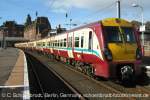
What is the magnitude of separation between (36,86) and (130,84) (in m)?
4.14

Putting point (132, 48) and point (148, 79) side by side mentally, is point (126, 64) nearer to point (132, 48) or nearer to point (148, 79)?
point (132, 48)

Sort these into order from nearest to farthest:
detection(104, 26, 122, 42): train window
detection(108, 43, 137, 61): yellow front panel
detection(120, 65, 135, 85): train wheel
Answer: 1. detection(120, 65, 135, 85): train wheel
2. detection(108, 43, 137, 61): yellow front panel
3. detection(104, 26, 122, 42): train window

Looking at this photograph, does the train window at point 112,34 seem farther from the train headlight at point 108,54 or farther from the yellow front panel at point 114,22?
the train headlight at point 108,54

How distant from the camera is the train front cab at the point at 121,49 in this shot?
13867mm

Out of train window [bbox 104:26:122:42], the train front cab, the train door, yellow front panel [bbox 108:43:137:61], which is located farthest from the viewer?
the train door

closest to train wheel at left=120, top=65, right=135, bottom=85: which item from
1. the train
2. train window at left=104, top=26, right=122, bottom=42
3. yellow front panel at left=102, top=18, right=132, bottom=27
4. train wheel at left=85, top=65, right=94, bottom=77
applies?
the train

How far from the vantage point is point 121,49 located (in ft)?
46.5

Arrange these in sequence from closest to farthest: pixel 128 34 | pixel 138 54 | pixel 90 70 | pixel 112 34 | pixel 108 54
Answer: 1. pixel 108 54
2. pixel 138 54
3. pixel 112 34
4. pixel 128 34
5. pixel 90 70

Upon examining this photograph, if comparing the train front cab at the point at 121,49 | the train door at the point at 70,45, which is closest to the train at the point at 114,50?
the train front cab at the point at 121,49

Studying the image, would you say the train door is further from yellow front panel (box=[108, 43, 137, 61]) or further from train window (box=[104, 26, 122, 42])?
yellow front panel (box=[108, 43, 137, 61])

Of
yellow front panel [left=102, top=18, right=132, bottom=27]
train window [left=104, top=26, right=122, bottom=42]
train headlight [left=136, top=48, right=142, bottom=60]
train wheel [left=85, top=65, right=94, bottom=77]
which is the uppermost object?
yellow front panel [left=102, top=18, right=132, bottom=27]

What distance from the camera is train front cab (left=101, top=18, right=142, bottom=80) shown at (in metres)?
13.9

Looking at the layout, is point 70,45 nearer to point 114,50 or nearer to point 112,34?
point 112,34

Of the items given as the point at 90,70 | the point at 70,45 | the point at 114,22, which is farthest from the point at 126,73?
the point at 70,45
